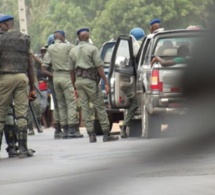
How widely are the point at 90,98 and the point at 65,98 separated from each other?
2.11 metres

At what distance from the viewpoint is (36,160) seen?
1052 centimetres

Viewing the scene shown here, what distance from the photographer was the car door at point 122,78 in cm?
1388

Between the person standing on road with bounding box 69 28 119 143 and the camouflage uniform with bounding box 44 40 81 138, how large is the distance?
1.47 meters

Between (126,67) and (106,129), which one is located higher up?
(126,67)

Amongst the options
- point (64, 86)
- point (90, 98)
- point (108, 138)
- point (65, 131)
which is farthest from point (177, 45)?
point (65, 131)

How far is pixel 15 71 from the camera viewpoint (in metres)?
10.3

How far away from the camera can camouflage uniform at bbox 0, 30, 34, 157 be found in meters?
10.3

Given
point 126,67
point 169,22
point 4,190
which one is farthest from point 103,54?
point 169,22

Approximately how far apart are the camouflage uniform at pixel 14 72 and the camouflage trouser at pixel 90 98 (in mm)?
2734

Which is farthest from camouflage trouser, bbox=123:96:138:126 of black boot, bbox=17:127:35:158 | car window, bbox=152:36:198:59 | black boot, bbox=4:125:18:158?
car window, bbox=152:36:198:59

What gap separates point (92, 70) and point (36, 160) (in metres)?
2.88

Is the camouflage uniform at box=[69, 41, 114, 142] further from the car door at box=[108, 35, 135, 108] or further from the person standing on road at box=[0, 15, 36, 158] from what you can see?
the person standing on road at box=[0, 15, 36, 158]

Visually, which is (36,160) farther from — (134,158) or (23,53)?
(134,158)

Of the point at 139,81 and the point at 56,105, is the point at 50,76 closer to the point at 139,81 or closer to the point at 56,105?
the point at 56,105
